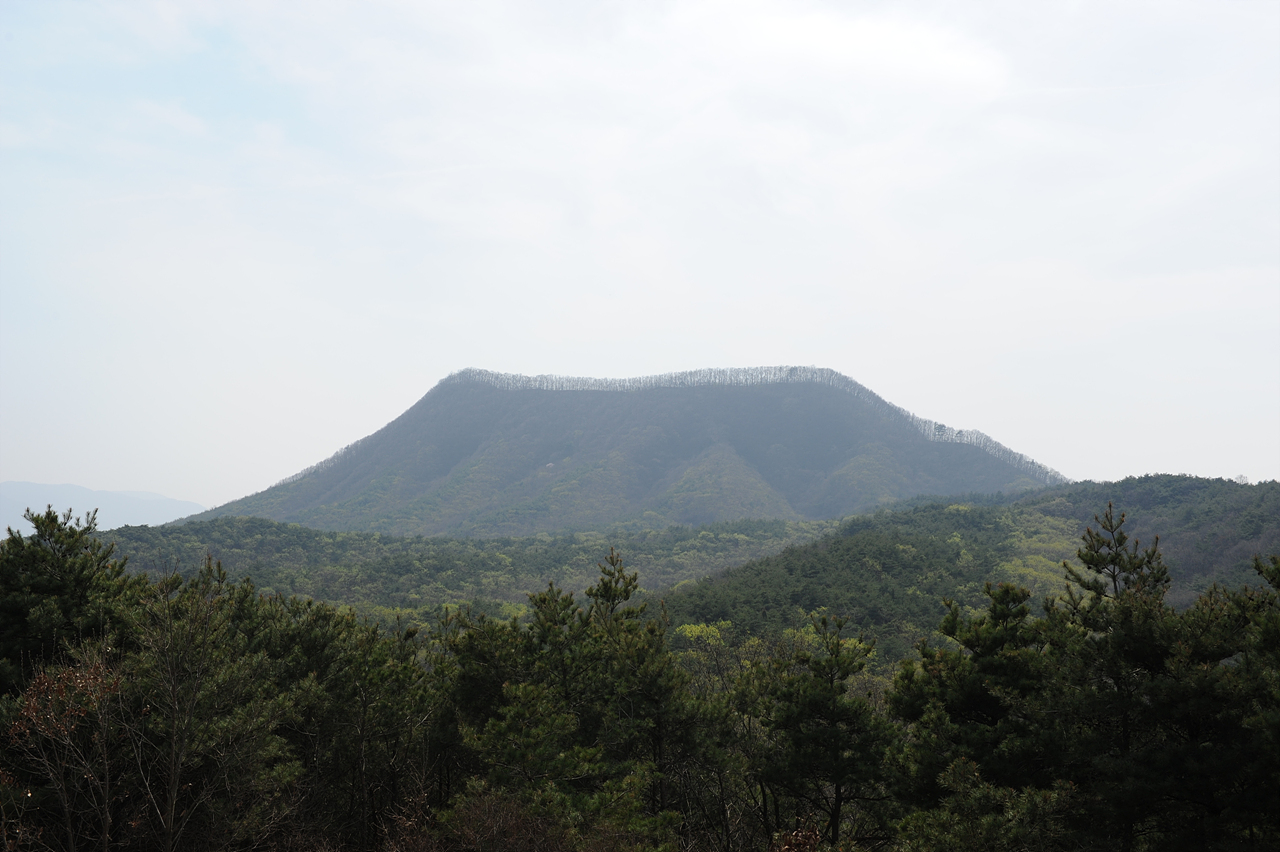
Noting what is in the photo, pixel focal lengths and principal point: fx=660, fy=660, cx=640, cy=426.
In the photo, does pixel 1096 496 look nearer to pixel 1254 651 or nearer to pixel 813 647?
pixel 813 647

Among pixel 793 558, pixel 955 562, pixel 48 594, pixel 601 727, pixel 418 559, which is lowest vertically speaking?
pixel 418 559

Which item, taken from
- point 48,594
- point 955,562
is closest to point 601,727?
point 48,594

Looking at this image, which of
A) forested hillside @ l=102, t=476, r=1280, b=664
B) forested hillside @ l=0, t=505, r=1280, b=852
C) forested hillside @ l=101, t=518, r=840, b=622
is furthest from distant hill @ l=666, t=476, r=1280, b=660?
Answer: forested hillside @ l=0, t=505, r=1280, b=852

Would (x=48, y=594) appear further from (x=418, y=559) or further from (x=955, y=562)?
(x=418, y=559)

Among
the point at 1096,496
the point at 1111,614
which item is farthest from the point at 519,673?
the point at 1096,496

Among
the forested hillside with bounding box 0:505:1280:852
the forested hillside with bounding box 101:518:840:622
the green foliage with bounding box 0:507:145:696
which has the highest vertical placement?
the green foliage with bounding box 0:507:145:696

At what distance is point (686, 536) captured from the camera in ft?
424

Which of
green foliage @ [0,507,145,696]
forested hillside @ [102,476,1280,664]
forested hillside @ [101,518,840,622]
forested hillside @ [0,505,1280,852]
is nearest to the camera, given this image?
forested hillside @ [0,505,1280,852]

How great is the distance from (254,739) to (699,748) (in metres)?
9.52

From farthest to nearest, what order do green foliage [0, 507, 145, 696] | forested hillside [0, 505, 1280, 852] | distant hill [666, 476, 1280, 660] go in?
distant hill [666, 476, 1280, 660]
green foliage [0, 507, 145, 696]
forested hillside [0, 505, 1280, 852]

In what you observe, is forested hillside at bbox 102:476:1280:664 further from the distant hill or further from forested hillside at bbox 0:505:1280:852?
forested hillside at bbox 0:505:1280:852

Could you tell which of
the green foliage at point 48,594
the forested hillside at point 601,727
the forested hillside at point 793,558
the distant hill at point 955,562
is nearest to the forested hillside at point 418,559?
the forested hillside at point 793,558

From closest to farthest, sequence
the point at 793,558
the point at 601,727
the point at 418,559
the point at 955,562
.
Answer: the point at 601,727
the point at 955,562
the point at 793,558
the point at 418,559

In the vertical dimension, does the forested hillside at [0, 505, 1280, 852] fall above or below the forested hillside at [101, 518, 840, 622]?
above
